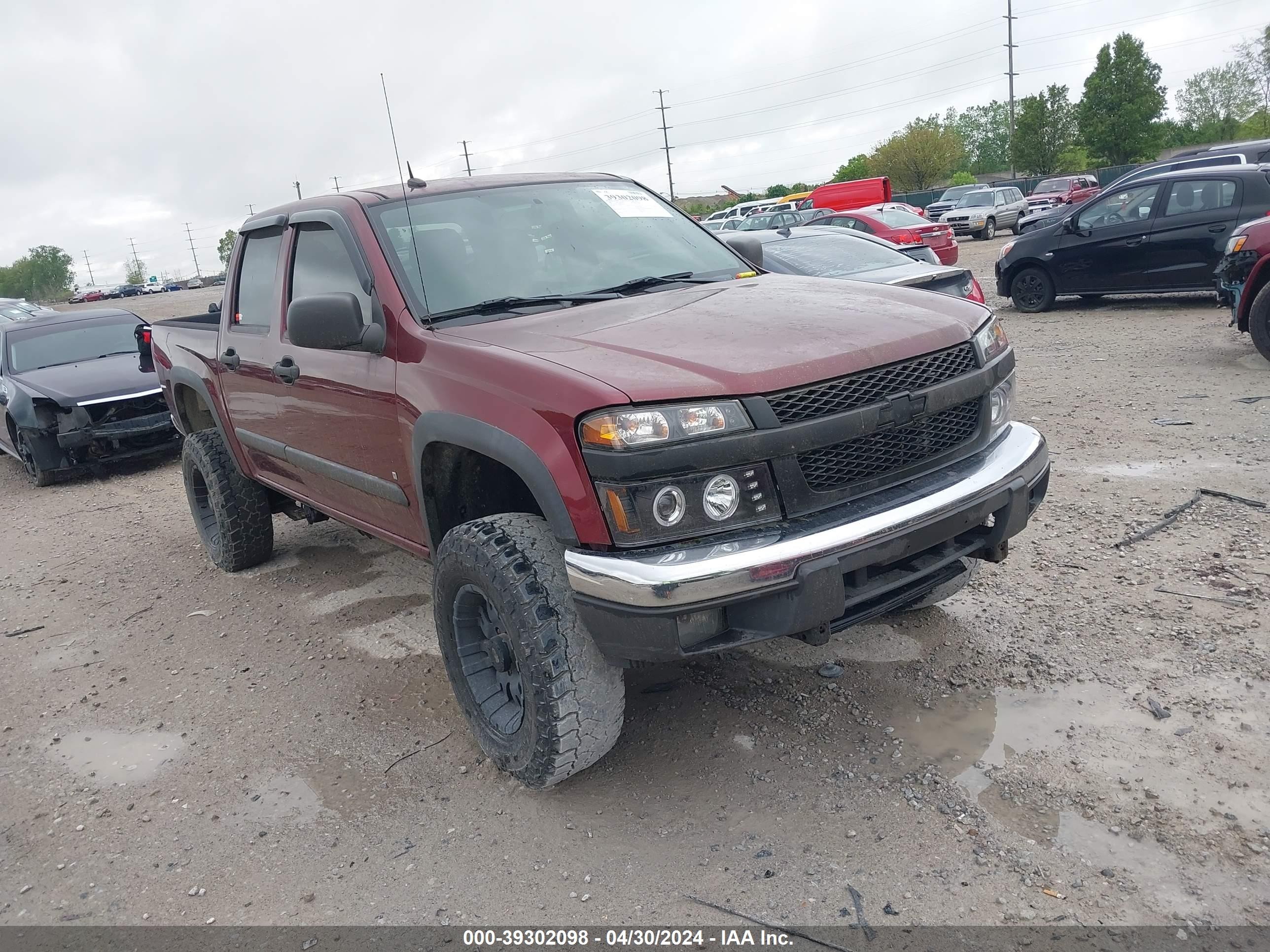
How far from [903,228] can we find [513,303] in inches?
554

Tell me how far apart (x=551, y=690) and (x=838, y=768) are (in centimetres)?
96

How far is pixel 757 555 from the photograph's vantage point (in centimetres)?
256

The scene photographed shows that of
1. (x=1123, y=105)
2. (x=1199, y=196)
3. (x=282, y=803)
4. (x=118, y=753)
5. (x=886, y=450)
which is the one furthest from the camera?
(x=1123, y=105)

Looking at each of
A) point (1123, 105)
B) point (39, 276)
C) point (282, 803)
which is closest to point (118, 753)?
point (282, 803)

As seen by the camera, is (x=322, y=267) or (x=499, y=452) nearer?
(x=499, y=452)

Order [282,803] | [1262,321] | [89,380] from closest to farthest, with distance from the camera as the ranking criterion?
[282,803] → [1262,321] → [89,380]

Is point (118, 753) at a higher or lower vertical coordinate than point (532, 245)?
lower

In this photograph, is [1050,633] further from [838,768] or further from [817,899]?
[817,899]

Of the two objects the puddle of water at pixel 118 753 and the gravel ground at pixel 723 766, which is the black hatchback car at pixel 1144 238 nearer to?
the gravel ground at pixel 723 766

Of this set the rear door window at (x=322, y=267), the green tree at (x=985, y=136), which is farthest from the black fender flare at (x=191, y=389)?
the green tree at (x=985, y=136)

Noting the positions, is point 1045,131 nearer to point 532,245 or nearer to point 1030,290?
point 1030,290

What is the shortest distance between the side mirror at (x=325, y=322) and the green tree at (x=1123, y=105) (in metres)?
61.5

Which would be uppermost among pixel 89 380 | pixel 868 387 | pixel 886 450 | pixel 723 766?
pixel 868 387

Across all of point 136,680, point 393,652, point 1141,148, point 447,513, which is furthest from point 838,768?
point 1141,148
